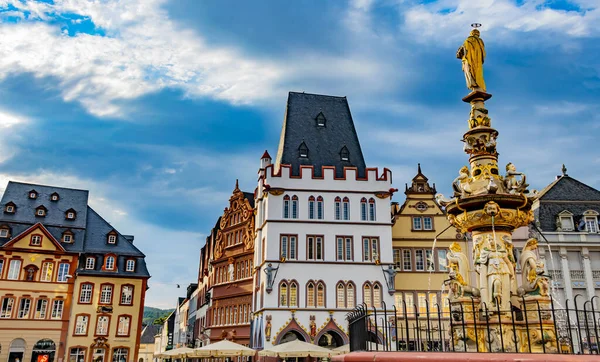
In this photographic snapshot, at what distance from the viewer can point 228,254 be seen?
51.2 metres

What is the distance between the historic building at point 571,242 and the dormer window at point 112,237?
39.8 m

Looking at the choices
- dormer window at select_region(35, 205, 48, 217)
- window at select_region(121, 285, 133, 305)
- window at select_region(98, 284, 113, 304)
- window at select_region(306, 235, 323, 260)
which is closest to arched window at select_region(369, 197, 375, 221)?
window at select_region(306, 235, 323, 260)

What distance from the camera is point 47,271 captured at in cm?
5041

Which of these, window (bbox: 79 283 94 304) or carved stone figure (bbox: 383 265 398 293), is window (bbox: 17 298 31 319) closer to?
window (bbox: 79 283 94 304)

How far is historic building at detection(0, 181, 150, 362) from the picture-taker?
158 ft

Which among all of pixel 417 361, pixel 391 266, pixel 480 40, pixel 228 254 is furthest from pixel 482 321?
pixel 228 254

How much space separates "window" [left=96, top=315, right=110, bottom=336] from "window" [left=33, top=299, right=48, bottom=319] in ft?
15.4

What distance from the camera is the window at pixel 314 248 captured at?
41.1 meters

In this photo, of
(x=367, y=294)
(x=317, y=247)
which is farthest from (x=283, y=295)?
(x=367, y=294)

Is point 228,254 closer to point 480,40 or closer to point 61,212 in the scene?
point 61,212

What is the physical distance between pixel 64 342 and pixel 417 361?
46437 mm

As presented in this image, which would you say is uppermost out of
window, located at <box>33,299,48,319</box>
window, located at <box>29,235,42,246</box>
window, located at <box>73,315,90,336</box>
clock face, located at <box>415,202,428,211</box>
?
clock face, located at <box>415,202,428,211</box>

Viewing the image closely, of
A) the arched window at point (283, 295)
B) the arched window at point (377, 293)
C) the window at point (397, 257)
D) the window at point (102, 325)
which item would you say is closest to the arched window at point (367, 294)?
the arched window at point (377, 293)

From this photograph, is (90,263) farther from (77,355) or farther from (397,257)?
(397,257)
